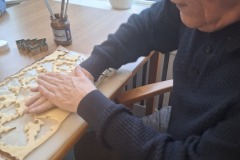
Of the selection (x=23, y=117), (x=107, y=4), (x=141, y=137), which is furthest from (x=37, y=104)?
(x=107, y=4)

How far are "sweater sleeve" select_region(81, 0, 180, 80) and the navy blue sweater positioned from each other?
1 cm

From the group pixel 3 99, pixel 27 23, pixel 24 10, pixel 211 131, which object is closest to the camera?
pixel 211 131

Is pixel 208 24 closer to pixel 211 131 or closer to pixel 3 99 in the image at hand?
pixel 211 131

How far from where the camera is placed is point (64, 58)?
87 cm

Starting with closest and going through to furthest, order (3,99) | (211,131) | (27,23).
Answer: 1. (211,131)
2. (3,99)
3. (27,23)

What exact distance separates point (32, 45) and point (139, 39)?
41 centimetres

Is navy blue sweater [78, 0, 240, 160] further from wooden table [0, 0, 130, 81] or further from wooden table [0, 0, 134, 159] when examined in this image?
wooden table [0, 0, 130, 81]

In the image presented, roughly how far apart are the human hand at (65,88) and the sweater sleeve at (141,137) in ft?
0.10

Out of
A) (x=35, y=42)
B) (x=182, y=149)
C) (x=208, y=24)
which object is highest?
(x=208, y=24)

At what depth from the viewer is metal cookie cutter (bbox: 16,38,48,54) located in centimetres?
91

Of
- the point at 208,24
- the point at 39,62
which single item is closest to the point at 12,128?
the point at 39,62

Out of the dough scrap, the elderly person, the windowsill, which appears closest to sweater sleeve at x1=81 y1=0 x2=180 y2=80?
the elderly person

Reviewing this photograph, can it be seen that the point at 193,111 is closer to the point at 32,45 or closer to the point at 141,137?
the point at 141,137

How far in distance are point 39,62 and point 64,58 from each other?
9 cm
